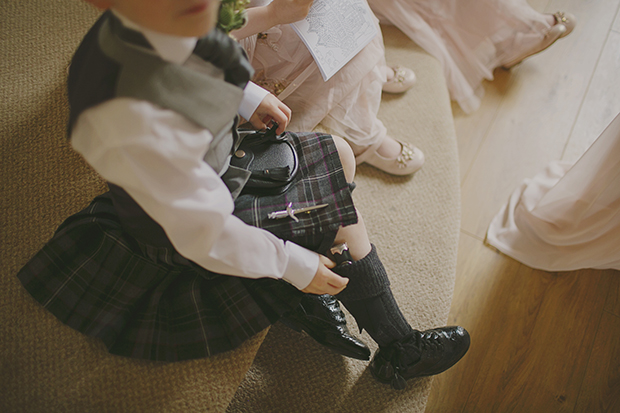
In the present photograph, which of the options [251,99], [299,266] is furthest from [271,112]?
[299,266]

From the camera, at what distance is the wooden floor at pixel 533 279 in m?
0.98

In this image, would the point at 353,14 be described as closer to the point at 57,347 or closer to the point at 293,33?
the point at 293,33

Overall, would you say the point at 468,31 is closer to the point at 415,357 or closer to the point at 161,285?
the point at 415,357

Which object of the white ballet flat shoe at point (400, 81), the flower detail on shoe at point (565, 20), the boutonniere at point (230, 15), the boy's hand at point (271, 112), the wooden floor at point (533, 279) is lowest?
the wooden floor at point (533, 279)

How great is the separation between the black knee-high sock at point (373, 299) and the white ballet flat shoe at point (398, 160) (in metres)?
0.33

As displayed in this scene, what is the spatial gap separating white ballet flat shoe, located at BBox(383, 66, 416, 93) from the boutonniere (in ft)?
2.24

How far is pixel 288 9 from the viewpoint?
725 mm

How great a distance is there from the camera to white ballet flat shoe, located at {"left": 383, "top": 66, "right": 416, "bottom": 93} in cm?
110

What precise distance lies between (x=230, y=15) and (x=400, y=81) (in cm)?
73

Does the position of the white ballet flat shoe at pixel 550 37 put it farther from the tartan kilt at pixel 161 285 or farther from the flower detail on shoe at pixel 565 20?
the tartan kilt at pixel 161 285

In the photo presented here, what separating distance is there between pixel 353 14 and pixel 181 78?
0.60 meters

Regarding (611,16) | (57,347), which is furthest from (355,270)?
(611,16)

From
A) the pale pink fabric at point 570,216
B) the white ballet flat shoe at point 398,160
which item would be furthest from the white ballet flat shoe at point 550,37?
the white ballet flat shoe at point 398,160

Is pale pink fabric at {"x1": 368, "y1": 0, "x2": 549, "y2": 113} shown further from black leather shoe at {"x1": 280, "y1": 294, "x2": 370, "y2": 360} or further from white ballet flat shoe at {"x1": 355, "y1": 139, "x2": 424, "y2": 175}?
black leather shoe at {"x1": 280, "y1": 294, "x2": 370, "y2": 360}
